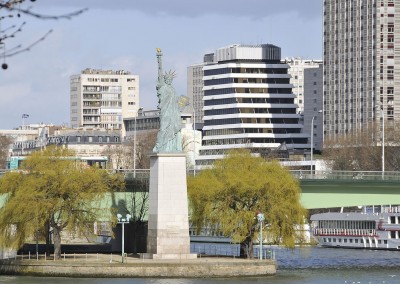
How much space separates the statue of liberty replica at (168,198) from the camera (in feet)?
260

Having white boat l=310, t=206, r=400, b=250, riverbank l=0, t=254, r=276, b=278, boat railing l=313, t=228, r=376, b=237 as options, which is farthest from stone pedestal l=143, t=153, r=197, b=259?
boat railing l=313, t=228, r=376, b=237

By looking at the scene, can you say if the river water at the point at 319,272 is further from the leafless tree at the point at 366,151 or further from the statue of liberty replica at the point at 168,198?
the leafless tree at the point at 366,151

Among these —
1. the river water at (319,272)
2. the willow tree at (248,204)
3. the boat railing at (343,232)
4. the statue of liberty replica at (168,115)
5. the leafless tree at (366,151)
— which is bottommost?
the river water at (319,272)

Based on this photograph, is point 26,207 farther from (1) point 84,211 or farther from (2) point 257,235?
(2) point 257,235

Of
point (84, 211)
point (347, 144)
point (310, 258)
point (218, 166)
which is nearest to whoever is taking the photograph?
point (84, 211)

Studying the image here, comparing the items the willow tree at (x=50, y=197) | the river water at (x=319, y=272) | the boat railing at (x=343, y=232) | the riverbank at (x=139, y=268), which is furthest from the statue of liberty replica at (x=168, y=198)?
the boat railing at (x=343, y=232)

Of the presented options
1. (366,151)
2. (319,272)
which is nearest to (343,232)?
(366,151)

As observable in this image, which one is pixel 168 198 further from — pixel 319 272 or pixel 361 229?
pixel 361 229

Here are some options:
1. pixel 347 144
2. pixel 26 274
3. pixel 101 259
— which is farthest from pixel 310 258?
pixel 347 144

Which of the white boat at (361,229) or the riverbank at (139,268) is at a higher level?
the white boat at (361,229)

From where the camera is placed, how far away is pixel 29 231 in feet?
261

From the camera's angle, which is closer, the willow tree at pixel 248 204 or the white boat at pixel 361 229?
the willow tree at pixel 248 204

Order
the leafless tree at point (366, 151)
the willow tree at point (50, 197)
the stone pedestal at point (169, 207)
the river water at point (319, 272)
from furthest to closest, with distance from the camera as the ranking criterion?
the leafless tree at point (366, 151) → the willow tree at point (50, 197) → the stone pedestal at point (169, 207) → the river water at point (319, 272)

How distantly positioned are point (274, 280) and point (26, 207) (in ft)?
49.3
